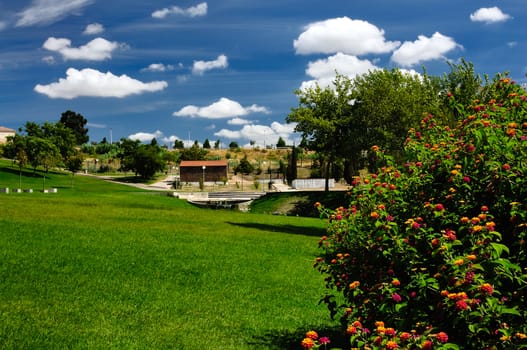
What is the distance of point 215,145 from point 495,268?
15289 cm

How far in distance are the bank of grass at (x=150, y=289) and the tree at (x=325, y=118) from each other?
26696 millimetres

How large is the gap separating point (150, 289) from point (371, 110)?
32.9 metres

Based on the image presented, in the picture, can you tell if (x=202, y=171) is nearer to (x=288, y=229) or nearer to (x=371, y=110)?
(x=371, y=110)

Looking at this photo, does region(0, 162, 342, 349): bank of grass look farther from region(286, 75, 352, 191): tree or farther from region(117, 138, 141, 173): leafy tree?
region(117, 138, 141, 173): leafy tree

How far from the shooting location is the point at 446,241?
14.9ft

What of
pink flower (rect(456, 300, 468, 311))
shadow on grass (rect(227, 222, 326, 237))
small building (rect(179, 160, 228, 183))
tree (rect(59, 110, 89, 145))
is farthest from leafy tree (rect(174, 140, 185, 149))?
pink flower (rect(456, 300, 468, 311))

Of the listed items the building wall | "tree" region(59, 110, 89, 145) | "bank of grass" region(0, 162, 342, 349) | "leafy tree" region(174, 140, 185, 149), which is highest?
"tree" region(59, 110, 89, 145)

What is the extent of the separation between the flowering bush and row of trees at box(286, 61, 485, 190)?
27.6 meters

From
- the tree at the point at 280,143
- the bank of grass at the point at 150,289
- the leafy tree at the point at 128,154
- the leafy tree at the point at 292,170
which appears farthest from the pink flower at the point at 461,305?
the tree at the point at 280,143

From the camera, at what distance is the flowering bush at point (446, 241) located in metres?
3.99

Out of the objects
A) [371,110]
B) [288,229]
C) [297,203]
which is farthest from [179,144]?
[288,229]

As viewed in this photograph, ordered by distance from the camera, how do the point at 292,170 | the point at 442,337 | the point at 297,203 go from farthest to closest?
the point at 292,170, the point at 297,203, the point at 442,337

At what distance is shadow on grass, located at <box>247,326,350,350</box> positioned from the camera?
802 centimetres

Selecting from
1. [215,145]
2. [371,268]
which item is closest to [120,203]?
[371,268]
